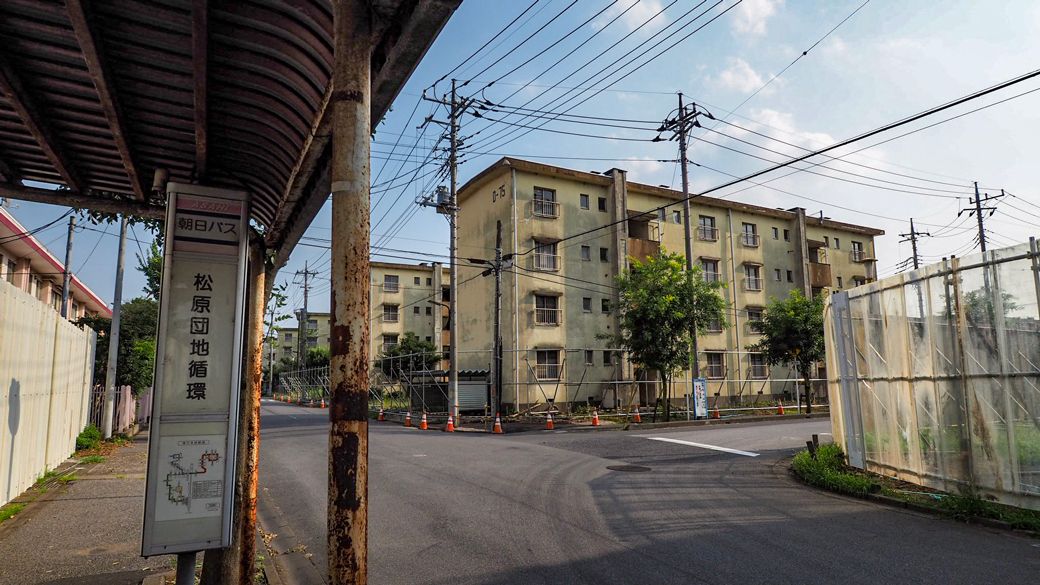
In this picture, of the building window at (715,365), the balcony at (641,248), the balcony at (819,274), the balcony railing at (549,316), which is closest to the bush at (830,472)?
the balcony railing at (549,316)

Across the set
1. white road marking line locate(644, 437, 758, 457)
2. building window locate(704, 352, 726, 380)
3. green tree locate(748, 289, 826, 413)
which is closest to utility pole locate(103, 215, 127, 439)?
white road marking line locate(644, 437, 758, 457)

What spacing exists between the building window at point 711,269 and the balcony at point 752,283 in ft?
7.05

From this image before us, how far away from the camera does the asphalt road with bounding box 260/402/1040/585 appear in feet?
18.6

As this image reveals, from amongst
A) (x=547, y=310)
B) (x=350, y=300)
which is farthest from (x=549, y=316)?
(x=350, y=300)

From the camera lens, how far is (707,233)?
35531mm

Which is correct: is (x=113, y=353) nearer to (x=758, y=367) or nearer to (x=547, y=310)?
(x=547, y=310)

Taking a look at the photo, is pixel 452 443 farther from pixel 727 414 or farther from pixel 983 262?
pixel 727 414

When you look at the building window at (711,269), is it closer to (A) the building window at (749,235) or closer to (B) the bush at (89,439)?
(A) the building window at (749,235)

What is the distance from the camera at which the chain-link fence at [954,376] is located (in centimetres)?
735

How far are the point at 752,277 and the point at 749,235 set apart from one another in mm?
2674

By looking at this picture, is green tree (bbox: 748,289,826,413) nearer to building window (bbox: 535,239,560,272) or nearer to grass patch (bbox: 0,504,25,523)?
building window (bbox: 535,239,560,272)

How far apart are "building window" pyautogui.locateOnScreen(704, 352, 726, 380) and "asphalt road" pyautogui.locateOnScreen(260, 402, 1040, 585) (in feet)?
70.7

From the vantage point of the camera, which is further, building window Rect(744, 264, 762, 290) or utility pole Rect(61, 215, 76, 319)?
building window Rect(744, 264, 762, 290)

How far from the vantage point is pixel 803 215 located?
128 ft
